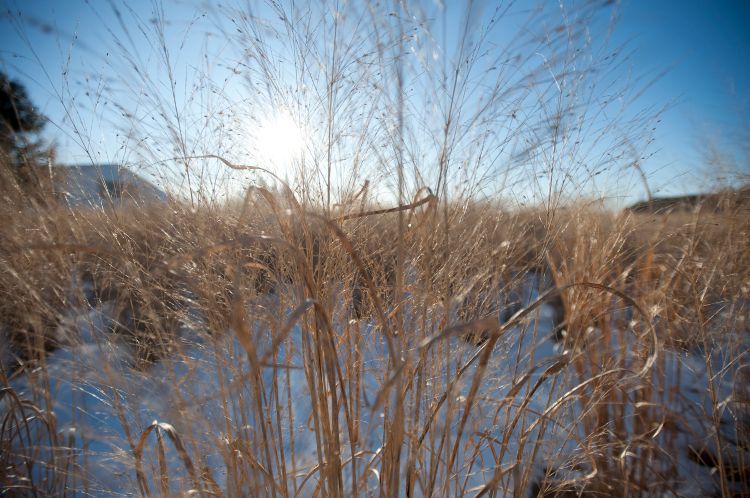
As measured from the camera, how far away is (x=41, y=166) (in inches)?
46.3

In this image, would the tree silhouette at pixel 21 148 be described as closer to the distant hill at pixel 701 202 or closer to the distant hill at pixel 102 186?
the distant hill at pixel 102 186

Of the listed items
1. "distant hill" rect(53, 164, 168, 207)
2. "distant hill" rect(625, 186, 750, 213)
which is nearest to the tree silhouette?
"distant hill" rect(53, 164, 168, 207)

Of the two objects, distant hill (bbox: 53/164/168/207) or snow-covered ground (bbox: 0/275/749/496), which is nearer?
snow-covered ground (bbox: 0/275/749/496)

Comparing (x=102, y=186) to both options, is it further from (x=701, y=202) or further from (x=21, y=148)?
(x=701, y=202)

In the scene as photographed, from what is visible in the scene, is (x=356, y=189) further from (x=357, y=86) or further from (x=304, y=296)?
(x=304, y=296)

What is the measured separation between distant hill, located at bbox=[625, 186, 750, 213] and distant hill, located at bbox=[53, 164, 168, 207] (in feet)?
5.22

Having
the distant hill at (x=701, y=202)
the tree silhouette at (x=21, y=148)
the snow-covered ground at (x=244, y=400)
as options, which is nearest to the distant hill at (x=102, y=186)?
the tree silhouette at (x=21, y=148)

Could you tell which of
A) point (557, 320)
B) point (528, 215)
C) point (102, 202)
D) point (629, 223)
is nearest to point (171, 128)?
point (102, 202)

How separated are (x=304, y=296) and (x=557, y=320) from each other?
2498mm

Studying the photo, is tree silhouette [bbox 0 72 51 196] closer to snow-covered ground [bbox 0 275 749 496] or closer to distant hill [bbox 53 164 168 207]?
distant hill [bbox 53 164 168 207]

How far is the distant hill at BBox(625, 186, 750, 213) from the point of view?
1.40 metres

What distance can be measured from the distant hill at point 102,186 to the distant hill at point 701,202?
1.59 meters

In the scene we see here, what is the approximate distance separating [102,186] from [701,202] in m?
2.05

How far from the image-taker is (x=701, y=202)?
1455 millimetres
